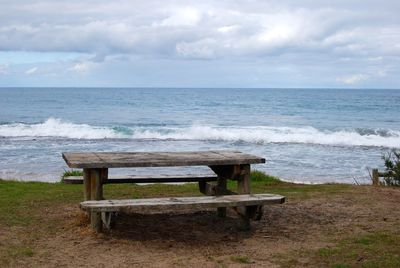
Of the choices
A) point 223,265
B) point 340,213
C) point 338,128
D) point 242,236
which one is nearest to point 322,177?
point 340,213

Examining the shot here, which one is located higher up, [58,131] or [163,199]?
[163,199]

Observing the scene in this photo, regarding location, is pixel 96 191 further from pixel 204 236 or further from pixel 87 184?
pixel 204 236

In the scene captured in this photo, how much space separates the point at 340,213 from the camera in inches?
324

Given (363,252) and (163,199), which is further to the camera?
(163,199)

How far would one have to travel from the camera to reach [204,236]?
6.86m

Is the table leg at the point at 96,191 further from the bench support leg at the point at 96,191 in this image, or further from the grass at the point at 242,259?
the grass at the point at 242,259

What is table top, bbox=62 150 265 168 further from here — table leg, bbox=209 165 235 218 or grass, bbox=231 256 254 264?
grass, bbox=231 256 254 264

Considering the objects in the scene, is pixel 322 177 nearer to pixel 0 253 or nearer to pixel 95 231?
pixel 95 231

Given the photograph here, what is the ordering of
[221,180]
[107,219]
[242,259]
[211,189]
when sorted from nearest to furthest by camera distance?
[242,259]
[107,219]
[221,180]
[211,189]

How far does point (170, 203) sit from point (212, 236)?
768 mm

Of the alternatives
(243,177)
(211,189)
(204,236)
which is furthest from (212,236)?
(211,189)

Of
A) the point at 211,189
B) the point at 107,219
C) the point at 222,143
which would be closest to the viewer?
the point at 107,219

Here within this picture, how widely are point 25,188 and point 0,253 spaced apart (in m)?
5.18

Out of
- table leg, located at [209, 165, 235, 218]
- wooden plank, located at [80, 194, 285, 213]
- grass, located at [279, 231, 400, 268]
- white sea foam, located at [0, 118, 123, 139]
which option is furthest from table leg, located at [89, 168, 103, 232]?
white sea foam, located at [0, 118, 123, 139]
